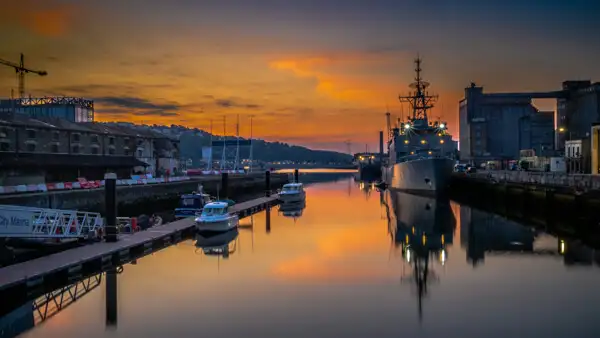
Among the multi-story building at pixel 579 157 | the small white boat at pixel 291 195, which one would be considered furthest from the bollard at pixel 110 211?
the multi-story building at pixel 579 157

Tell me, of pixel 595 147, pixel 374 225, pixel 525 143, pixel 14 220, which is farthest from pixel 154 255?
pixel 525 143

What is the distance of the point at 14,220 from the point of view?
2483 centimetres

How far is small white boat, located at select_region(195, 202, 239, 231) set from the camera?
35534 mm

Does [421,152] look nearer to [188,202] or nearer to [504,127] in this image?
[188,202]

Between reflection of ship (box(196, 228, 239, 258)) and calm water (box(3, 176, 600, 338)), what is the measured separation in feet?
0.72

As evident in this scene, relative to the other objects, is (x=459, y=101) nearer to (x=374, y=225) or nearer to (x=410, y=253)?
(x=374, y=225)

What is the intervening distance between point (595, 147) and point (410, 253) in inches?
1102

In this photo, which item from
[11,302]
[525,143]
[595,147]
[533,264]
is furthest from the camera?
[525,143]

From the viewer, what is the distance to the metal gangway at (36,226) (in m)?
24.5

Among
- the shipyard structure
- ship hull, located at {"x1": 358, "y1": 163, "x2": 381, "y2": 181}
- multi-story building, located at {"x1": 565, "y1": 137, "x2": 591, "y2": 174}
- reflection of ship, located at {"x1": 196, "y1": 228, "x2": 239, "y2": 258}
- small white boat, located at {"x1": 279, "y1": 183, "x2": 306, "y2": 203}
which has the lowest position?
reflection of ship, located at {"x1": 196, "y1": 228, "x2": 239, "y2": 258}

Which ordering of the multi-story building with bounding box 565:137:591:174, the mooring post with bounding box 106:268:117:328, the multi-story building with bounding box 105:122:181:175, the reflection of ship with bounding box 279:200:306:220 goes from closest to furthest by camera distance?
the mooring post with bounding box 106:268:117:328
the reflection of ship with bounding box 279:200:306:220
the multi-story building with bounding box 565:137:591:174
the multi-story building with bounding box 105:122:181:175

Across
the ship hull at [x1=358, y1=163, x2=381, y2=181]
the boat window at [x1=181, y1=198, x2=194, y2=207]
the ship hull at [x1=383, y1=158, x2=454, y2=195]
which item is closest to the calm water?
the boat window at [x1=181, y1=198, x2=194, y2=207]

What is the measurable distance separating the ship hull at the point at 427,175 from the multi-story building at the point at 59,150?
115ft

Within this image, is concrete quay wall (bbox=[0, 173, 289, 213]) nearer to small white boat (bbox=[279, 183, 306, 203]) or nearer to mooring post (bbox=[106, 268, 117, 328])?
small white boat (bbox=[279, 183, 306, 203])
